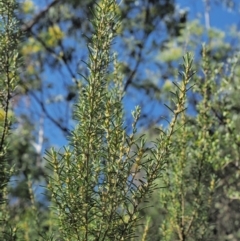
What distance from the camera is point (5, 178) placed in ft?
5.76

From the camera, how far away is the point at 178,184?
2.35 m

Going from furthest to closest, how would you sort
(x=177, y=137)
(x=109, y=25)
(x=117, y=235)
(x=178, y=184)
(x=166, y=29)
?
(x=166, y=29) → (x=177, y=137) → (x=178, y=184) → (x=109, y=25) → (x=117, y=235)

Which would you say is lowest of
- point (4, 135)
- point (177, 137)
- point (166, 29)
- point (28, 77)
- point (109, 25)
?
point (4, 135)

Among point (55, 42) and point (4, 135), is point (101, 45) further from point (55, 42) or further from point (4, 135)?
point (55, 42)

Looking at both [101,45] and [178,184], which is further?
[178,184]

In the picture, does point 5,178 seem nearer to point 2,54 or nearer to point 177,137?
point 2,54

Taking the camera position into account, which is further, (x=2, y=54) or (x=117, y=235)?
(x=2, y=54)

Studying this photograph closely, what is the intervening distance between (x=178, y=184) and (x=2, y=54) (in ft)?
3.21

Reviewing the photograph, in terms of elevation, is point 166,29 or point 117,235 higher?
point 166,29

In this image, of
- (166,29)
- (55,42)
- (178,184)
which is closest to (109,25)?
(178,184)

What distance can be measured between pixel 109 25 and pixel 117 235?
60 cm

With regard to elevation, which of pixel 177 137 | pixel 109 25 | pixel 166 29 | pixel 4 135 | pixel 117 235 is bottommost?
pixel 117 235

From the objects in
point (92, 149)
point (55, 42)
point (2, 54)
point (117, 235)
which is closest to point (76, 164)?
point (92, 149)

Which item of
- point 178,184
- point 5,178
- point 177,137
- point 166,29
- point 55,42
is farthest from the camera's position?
point 166,29
